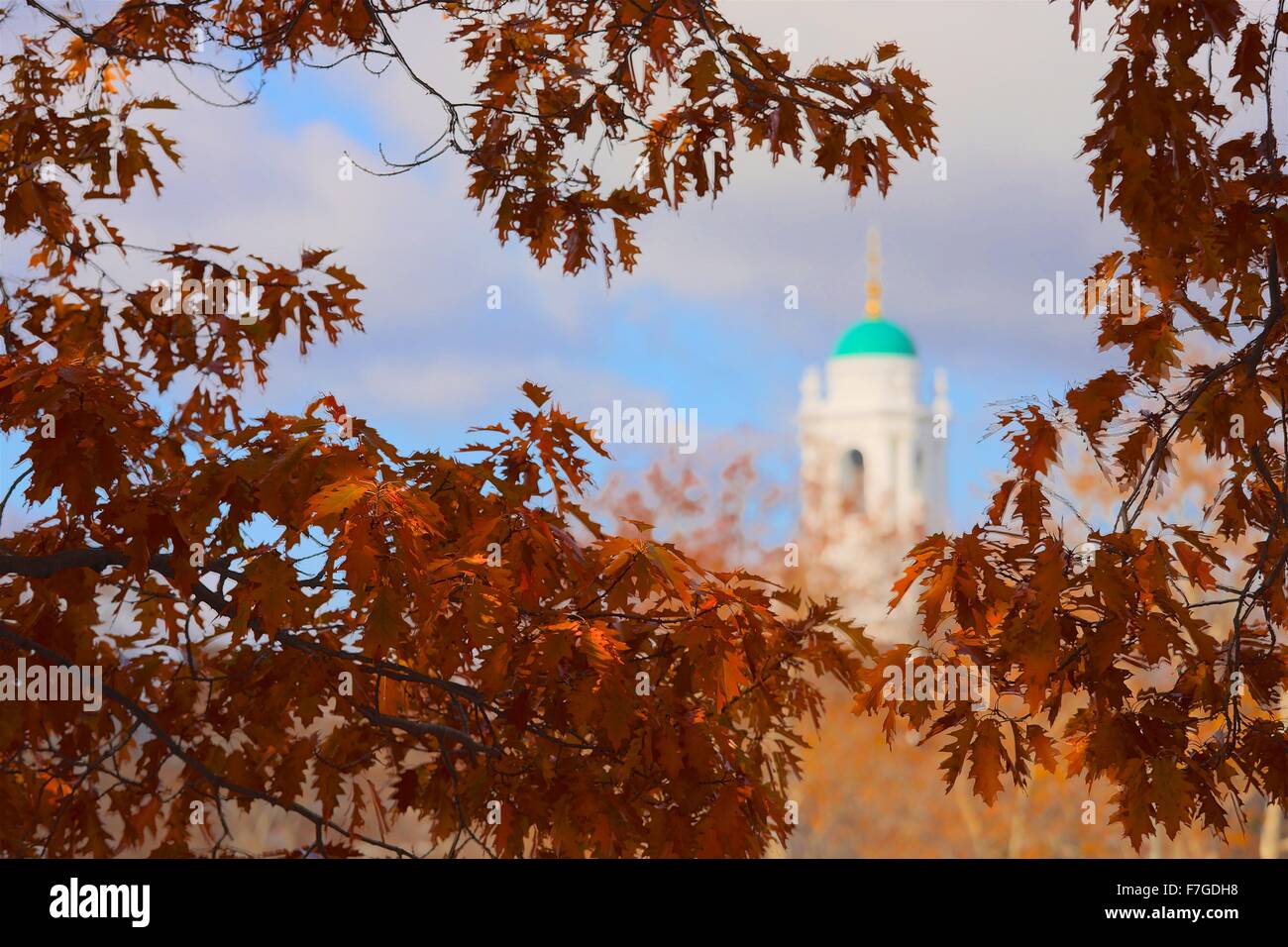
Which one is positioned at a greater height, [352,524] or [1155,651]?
[352,524]

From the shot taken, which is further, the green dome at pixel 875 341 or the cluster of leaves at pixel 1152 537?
the green dome at pixel 875 341

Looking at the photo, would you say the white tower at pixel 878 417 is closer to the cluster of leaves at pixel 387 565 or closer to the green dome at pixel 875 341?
the green dome at pixel 875 341

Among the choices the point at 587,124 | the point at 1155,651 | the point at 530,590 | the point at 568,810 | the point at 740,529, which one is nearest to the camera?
the point at 1155,651

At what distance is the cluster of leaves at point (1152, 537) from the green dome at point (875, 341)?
49.6 meters

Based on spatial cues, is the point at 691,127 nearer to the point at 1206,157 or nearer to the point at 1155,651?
the point at 1206,157

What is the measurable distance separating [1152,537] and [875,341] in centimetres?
5077

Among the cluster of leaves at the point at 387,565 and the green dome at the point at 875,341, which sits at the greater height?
the green dome at the point at 875,341

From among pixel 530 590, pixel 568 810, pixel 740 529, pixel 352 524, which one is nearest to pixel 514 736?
pixel 568 810

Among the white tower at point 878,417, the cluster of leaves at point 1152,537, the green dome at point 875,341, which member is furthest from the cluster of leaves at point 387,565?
the green dome at point 875,341

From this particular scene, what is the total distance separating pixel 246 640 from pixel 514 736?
113 centimetres

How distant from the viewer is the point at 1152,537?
3.13 meters

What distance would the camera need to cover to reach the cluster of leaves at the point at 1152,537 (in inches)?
119

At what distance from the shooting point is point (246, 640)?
445 cm
